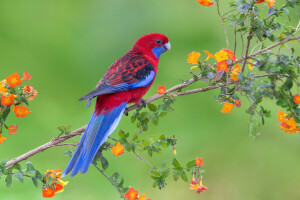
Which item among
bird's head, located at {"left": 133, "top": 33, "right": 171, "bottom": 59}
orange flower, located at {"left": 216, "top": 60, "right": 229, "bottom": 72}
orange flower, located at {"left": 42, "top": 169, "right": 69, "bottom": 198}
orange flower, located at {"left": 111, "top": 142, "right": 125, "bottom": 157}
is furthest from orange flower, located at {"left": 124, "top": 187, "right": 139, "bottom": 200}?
bird's head, located at {"left": 133, "top": 33, "right": 171, "bottom": 59}

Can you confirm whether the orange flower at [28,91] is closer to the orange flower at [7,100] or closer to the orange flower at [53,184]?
the orange flower at [7,100]

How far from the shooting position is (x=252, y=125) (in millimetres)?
2012

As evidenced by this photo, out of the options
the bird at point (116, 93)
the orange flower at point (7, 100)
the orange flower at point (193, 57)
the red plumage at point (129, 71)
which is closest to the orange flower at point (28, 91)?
the orange flower at point (7, 100)

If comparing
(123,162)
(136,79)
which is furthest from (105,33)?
(136,79)

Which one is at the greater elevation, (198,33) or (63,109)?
(198,33)

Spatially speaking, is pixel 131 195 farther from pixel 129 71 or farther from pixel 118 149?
pixel 129 71

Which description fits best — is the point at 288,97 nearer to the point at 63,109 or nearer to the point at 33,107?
the point at 63,109

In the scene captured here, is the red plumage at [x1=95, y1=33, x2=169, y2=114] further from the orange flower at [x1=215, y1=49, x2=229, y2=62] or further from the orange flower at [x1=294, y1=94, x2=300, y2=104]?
the orange flower at [x1=294, y1=94, x2=300, y2=104]

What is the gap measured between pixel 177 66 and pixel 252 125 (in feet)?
6.57

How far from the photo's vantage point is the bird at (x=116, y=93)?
6.72 ft

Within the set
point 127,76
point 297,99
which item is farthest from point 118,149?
point 297,99

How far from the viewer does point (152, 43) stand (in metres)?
2.88

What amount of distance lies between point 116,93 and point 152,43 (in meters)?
0.57

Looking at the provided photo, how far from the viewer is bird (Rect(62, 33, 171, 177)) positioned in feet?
6.72
